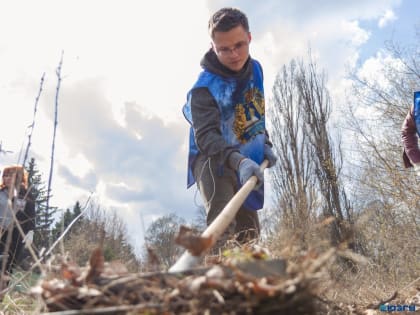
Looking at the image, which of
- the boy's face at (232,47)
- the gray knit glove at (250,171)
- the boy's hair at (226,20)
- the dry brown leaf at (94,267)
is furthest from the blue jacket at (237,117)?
the dry brown leaf at (94,267)

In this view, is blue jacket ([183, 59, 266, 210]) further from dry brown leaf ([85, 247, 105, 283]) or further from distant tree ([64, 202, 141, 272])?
dry brown leaf ([85, 247, 105, 283])

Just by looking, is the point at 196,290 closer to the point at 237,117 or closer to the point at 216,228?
the point at 216,228

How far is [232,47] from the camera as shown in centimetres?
296

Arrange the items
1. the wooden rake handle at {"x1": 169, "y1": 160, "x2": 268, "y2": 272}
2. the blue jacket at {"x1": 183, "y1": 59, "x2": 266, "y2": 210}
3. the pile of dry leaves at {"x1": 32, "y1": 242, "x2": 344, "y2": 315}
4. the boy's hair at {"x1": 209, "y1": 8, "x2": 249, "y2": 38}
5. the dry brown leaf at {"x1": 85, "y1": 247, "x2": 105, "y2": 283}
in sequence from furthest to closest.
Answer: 1. the blue jacket at {"x1": 183, "y1": 59, "x2": 266, "y2": 210}
2. the boy's hair at {"x1": 209, "y1": 8, "x2": 249, "y2": 38}
3. the wooden rake handle at {"x1": 169, "y1": 160, "x2": 268, "y2": 272}
4. the dry brown leaf at {"x1": 85, "y1": 247, "x2": 105, "y2": 283}
5. the pile of dry leaves at {"x1": 32, "y1": 242, "x2": 344, "y2": 315}

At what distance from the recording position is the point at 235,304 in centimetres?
105

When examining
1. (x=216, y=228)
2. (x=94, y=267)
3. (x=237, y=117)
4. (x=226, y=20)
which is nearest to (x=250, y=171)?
(x=237, y=117)

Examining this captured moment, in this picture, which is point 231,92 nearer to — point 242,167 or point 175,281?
point 242,167

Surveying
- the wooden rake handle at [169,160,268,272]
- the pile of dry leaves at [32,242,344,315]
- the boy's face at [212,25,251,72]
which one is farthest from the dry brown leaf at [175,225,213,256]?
the boy's face at [212,25,251,72]

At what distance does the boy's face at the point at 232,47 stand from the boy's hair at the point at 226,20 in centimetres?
3

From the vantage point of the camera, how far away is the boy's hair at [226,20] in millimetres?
2896

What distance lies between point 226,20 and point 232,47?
190 millimetres

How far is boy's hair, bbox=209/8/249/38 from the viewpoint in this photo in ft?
9.50

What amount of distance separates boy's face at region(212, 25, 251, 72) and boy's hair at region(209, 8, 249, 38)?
0.03m

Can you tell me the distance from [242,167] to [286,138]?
49.4 ft
